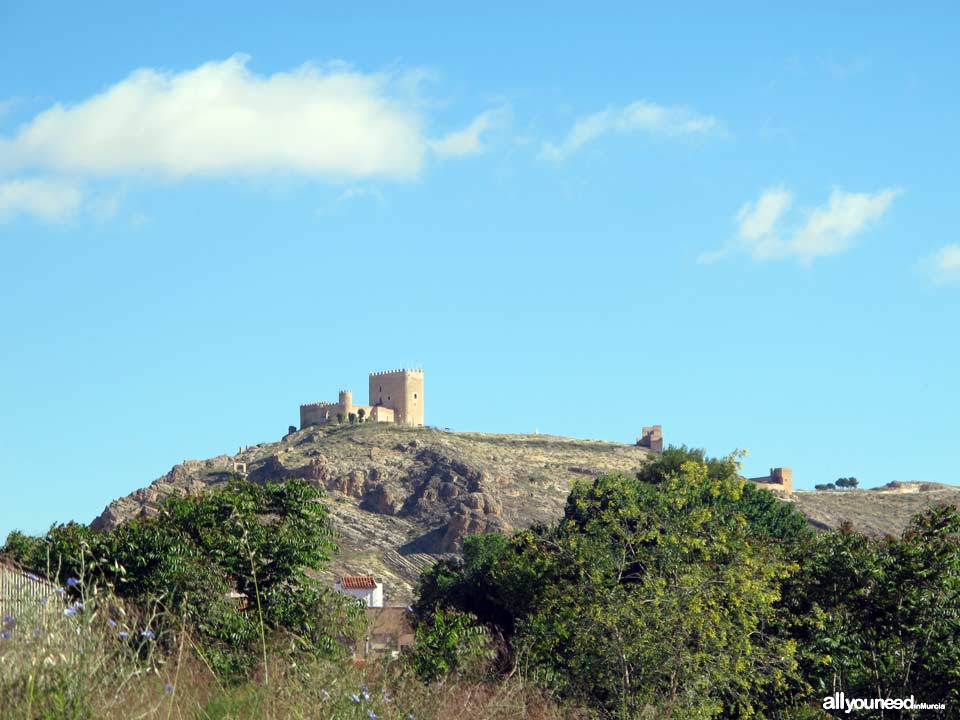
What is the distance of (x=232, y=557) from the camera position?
28.0 metres

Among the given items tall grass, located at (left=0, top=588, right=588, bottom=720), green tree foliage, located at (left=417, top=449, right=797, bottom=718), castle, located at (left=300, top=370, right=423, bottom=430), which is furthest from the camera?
castle, located at (left=300, top=370, right=423, bottom=430)

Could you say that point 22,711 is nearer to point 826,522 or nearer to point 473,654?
point 473,654

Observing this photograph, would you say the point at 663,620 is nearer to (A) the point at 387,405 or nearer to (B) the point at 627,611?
(B) the point at 627,611

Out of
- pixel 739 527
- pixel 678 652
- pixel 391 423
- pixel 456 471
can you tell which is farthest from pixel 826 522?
pixel 678 652

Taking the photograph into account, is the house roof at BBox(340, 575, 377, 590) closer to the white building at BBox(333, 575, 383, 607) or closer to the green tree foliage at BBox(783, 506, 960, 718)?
the white building at BBox(333, 575, 383, 607)

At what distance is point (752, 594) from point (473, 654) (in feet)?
31.0

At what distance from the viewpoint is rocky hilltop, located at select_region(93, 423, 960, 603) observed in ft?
364

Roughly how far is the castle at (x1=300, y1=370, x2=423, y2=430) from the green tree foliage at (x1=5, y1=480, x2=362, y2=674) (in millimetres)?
117299

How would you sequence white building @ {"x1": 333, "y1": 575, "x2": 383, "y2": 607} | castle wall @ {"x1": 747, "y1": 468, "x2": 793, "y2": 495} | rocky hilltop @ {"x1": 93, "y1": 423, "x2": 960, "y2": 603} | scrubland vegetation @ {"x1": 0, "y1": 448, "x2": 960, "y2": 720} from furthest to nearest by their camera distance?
castle wall @ {"x1": 747, "y1": 468, "x2": 793, "y2": 495} < rocky hilltop @ {"x1": 93, "y1": 423, "x2": 960, "y2": 603} < white building @ {"x1": 333, "y1": 575, "x2": 383, "y2": 607} < scrubland vegetation @ {"x1": 0, "y1": 448, "x2": 960, "y2": 720}

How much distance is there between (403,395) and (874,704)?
133m

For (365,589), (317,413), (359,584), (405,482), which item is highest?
(317,413)

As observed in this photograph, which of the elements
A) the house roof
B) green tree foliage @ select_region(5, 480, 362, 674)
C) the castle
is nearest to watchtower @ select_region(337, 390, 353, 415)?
the castle

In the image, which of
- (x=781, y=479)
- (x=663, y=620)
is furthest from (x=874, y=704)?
(x=781, y=479)

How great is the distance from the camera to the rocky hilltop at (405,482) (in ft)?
361
